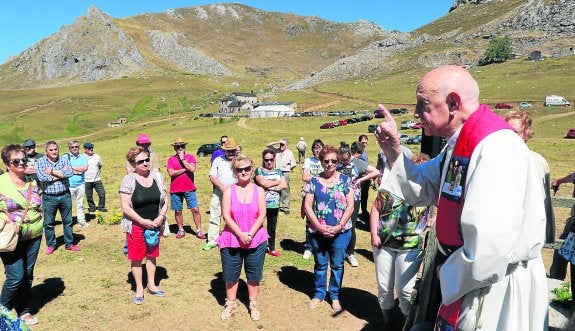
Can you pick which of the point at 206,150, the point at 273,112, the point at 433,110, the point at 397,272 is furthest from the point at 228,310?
the point at 273,112

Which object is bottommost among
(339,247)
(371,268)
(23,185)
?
(371,268)

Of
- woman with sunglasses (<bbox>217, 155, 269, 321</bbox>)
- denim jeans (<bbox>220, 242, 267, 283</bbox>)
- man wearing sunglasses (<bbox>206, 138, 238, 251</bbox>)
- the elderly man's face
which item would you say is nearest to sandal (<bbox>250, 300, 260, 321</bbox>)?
woman with sunglasses (<bbox>217, 155, 269, 321</bbox>)

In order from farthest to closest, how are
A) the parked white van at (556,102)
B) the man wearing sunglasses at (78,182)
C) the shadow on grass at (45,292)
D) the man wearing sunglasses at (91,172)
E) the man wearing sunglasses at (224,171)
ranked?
1. the parked white van at (556,102)
2. the man wearing sunglasses at (91,172)
3. the man wearing sunglasses at (78,182)
4. the man wearing sunglasses at (224,171)
5. the shadow on grass at (45,292)

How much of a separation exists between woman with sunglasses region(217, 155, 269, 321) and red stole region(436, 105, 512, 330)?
3.77m

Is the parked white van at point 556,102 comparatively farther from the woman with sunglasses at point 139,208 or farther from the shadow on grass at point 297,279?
the woman with sunglasses at point 139,208

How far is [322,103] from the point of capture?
8688 centimetres

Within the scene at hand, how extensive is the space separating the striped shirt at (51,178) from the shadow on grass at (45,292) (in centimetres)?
192

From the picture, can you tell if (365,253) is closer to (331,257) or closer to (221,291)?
(331,257)

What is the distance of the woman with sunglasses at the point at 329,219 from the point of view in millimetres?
6027

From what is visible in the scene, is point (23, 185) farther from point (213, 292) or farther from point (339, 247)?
point (339, 247)

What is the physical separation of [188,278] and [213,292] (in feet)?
2.43

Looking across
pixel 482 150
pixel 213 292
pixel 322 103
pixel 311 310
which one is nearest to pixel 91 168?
pixel 213 292

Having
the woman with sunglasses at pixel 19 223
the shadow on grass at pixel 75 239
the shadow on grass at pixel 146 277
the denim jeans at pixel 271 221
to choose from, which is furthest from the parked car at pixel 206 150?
the woman with sunglasses at pixel 19 223

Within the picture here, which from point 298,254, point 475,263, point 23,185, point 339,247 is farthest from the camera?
point 298,254
